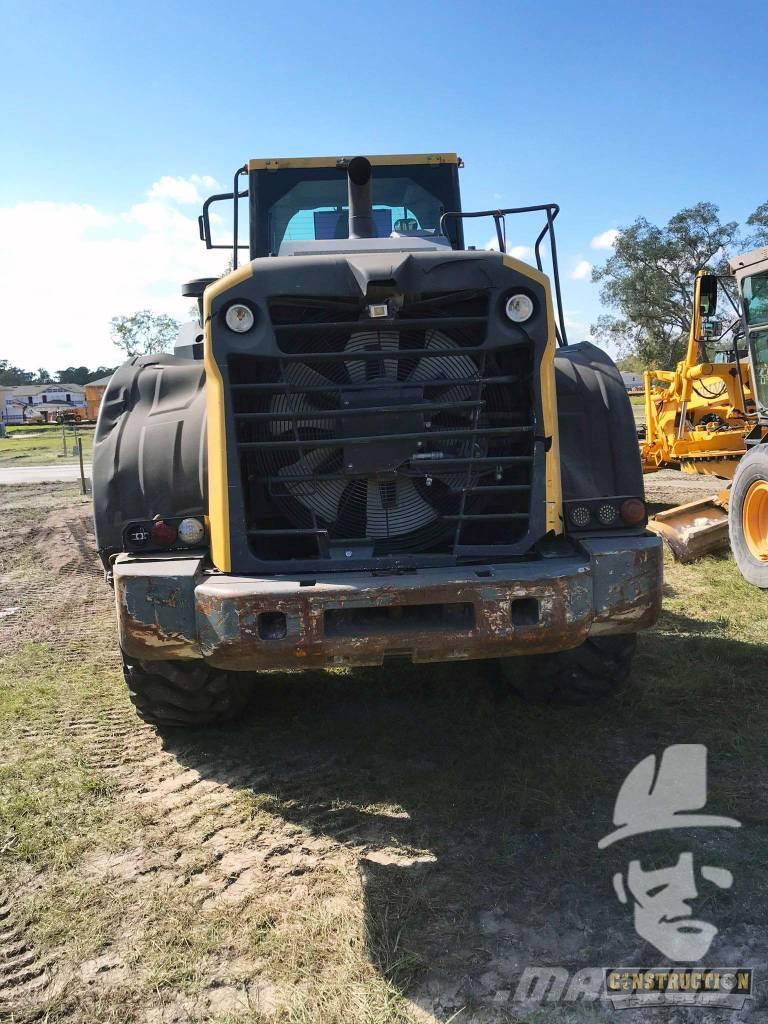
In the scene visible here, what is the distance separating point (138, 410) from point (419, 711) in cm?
205

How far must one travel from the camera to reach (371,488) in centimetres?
348

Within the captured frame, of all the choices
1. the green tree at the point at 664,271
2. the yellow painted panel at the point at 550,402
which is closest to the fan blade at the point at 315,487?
the yellow painted panel at the point at 550,402

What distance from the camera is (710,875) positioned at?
111 inches

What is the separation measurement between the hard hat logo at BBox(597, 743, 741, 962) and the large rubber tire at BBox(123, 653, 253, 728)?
1.81 meters

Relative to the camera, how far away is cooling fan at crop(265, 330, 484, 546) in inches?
130

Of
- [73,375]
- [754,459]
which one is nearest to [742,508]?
[754,459]

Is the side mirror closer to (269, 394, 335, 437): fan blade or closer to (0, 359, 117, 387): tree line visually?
(269, 394, 335, 437): fan blade

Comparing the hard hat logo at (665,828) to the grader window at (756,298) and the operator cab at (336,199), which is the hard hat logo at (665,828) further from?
the grader window at (756,298)

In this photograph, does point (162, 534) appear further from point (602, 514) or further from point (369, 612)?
point (602, 514)

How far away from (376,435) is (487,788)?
5.01 ft

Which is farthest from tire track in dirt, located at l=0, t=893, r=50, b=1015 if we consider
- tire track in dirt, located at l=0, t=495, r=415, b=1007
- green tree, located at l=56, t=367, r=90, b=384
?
green tree, located at l=56, t=367, r=90, b=384

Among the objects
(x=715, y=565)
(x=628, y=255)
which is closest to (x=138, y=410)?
(x=715, y=565)

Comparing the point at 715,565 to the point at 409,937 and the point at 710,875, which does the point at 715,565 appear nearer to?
the point at 710,875

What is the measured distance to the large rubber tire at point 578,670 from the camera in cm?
404
